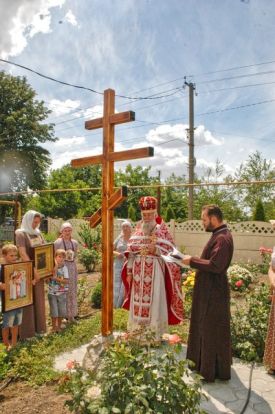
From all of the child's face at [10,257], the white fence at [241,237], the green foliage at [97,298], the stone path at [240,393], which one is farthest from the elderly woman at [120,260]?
the white fence at [241,237]

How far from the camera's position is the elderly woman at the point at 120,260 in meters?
6.82

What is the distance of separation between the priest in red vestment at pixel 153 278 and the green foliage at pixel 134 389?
77.8 inches

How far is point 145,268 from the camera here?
195 inches

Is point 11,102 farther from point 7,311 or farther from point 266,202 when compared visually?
point 7,311

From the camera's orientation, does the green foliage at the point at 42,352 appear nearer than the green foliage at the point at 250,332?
Yes

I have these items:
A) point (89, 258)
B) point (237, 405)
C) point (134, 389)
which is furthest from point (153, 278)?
point (89, 258)

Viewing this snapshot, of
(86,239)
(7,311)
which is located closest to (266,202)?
(86,239)

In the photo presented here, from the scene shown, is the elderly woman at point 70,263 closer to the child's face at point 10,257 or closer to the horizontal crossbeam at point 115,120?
the child's face at point 10,257

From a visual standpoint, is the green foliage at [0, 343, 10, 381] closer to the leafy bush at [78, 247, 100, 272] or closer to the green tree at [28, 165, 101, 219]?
the leafy bush at [78, 247, 100, 272]

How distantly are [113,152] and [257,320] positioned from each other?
276cm

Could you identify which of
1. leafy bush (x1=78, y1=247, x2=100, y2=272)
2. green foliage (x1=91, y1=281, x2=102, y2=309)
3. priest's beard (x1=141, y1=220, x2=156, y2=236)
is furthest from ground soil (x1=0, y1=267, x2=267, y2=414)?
leafy bush (x1=78, y1=247, x2=100, y2=272)

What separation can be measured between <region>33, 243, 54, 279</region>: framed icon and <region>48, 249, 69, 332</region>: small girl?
22 cm

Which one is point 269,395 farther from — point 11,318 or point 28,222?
point 28,222

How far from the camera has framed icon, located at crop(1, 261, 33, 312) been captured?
187 inches
